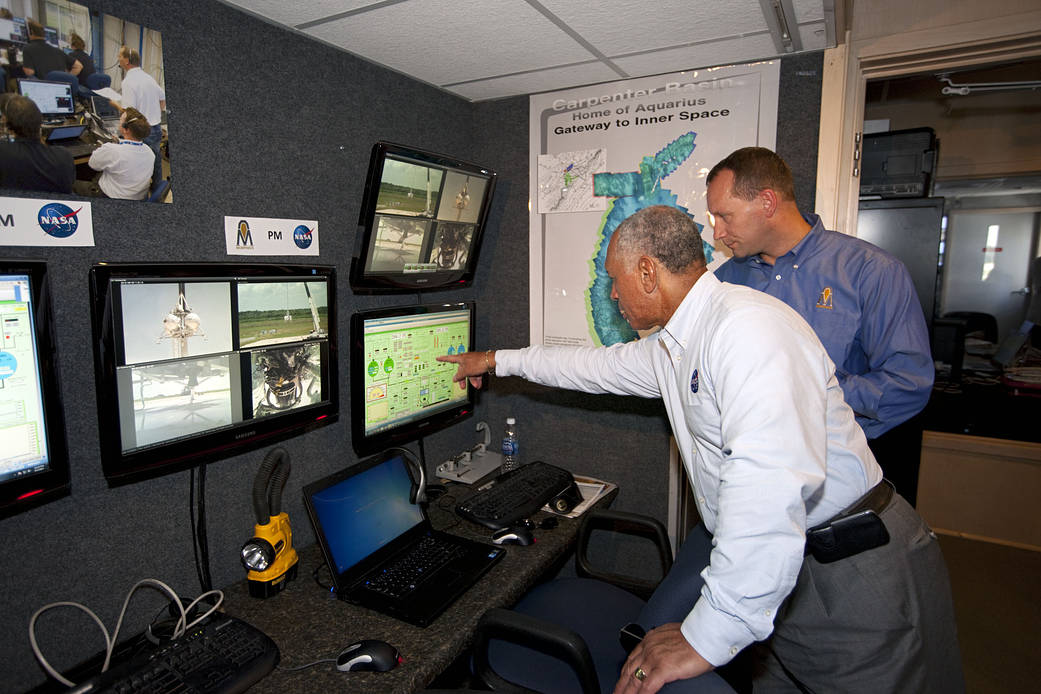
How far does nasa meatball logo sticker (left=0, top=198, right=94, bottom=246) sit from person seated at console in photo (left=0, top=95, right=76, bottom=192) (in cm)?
3

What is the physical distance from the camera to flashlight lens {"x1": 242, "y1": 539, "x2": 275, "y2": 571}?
1312 mm

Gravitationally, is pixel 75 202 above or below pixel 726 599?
above

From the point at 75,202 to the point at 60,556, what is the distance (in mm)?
692

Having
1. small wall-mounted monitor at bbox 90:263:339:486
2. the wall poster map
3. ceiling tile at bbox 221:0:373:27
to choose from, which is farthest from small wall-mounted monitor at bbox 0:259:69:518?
the wall poster map

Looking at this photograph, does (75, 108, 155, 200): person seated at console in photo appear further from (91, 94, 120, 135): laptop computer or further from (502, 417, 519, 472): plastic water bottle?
(502, 417, 519, 472): plastic water bottle

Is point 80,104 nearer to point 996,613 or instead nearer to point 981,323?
point 996,613

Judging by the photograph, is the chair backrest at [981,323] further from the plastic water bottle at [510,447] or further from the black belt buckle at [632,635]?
the black belt buckle at [632,635]

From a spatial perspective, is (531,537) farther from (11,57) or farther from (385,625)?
(11,57)

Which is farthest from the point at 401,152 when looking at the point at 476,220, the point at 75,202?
the point at 75,202

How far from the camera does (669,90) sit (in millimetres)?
1904

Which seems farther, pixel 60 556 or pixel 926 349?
pixel 926 349

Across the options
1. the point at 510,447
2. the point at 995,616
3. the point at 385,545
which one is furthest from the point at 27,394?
the point at 995,616

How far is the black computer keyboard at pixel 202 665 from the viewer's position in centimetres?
99

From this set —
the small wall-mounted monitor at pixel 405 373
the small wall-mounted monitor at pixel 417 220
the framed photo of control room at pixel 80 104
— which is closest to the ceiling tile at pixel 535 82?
the small wall-mounted monitor at pixel 417 220
